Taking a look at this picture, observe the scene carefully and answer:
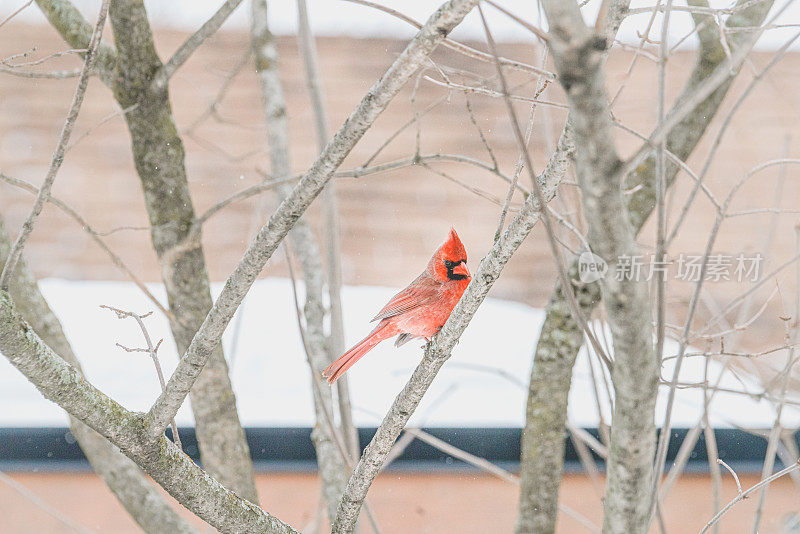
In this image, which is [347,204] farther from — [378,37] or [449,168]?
[378,37]

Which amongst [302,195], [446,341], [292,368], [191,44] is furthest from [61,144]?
[292,368]

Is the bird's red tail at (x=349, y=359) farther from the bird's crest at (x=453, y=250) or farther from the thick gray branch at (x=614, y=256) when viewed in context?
the thick gray branch at (x=614, y=256)

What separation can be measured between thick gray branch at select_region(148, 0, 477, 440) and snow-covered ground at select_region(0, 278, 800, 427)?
4.66 feet

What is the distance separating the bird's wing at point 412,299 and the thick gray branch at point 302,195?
1.62 ft

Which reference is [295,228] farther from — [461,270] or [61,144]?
[61,144]

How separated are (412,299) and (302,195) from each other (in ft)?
1.89

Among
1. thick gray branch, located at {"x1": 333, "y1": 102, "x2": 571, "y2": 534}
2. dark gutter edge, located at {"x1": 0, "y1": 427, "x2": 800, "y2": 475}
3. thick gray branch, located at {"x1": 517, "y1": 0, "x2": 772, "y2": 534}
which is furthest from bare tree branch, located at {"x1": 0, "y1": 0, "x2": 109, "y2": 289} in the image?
dark gutter edge, located at {"x1": 0, "y1": 427, "x2": 800, "y2": 475}

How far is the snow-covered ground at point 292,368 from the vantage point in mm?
2260

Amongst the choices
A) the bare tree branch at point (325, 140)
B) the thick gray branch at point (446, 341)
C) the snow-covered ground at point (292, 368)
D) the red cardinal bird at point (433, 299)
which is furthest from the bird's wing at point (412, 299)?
the snow-covered ground at point (292, 368)

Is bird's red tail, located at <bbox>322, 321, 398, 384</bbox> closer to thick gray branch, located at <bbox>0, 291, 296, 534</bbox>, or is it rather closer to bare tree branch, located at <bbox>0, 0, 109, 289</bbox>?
thick gray branch, located at <bbox>0, 291, 296, 534</bbox>

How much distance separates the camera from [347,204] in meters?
2.48

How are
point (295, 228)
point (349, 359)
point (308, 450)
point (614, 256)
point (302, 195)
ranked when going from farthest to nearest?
1. point (308, 450)
2. point (295, 228)
3. point (349, 359)
4. point (302, 195)
5. point (614, 256)

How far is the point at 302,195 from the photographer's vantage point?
2.45 feet

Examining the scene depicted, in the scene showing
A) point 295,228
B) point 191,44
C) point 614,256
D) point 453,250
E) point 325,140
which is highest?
point 191,44
